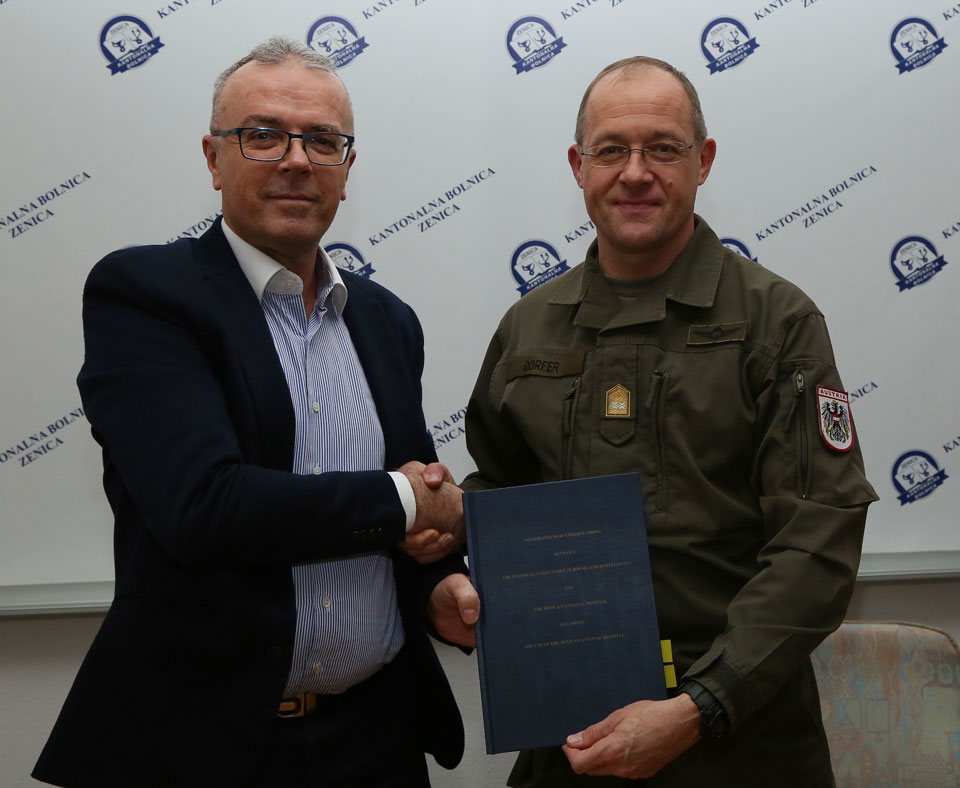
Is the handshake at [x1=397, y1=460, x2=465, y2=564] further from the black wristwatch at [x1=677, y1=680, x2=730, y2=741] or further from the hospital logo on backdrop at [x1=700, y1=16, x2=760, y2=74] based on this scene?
the hospital logo on backdrop at [x1=700, y1=16, x2=760, y2=74]

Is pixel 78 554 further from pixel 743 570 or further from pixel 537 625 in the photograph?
pixel 743 570

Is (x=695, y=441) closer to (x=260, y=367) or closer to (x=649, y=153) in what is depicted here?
(x=649, y=153)

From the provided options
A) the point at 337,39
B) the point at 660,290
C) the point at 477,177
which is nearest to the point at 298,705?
the point at 660,290

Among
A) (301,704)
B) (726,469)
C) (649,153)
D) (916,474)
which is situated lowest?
(916,474)

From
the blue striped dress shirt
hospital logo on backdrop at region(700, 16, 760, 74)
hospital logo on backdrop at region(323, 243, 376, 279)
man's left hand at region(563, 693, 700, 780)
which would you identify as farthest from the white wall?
hospital logo on backdrop at region(700, 16, 760, 74)

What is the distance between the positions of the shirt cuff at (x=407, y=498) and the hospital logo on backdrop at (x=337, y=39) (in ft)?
5.41

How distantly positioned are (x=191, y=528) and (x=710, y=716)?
36.3 inches

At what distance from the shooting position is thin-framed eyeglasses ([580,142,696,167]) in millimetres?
1790

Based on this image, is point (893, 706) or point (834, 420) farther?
point (893, 706)

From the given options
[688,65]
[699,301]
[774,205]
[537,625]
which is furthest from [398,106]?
[537,625]

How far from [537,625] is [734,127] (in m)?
1.88

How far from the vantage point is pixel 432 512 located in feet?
5.46

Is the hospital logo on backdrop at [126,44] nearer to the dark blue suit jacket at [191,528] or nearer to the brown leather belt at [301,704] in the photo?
the dark blue suit jacket at [191,528]

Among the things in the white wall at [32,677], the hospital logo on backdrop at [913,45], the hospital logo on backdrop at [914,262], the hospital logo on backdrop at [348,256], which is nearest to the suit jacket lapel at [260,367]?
the hospital logo on backdrop at [348,256]
